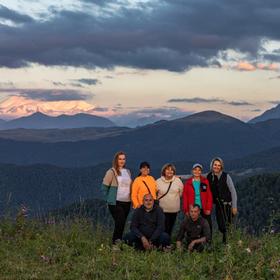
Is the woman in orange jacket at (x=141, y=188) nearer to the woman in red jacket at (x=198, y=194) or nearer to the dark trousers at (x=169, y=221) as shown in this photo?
the dark trousers at (x=169, y=221)

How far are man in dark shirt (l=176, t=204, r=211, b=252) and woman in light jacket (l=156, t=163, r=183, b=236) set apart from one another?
0.55 metres

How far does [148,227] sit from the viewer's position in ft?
34.4

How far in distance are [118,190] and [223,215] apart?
229 cm

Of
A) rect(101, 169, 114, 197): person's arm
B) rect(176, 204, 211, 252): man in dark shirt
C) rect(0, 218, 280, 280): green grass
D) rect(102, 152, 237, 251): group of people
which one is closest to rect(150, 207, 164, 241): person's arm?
rect(102, 152, 237, 251): group of people

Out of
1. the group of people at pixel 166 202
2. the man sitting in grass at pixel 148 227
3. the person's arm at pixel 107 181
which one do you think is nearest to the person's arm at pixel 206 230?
the group of people at pixel 166 202

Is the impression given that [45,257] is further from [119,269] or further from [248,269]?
[248,269]

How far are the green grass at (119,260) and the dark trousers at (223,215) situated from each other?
0.95 feet

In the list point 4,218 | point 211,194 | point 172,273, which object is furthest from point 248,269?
point 4,218

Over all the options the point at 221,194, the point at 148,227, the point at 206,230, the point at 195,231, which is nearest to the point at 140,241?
the point at 148,227

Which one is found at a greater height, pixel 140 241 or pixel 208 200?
pixel 208 200

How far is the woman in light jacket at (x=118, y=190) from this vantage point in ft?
36.1

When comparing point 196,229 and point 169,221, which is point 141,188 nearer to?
point 169,221

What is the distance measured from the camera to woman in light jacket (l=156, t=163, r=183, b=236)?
10938 mm

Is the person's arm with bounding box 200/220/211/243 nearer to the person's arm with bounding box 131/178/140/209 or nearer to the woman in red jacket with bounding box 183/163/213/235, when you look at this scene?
the woman in red jacket with bounding box 183/163/213/235
